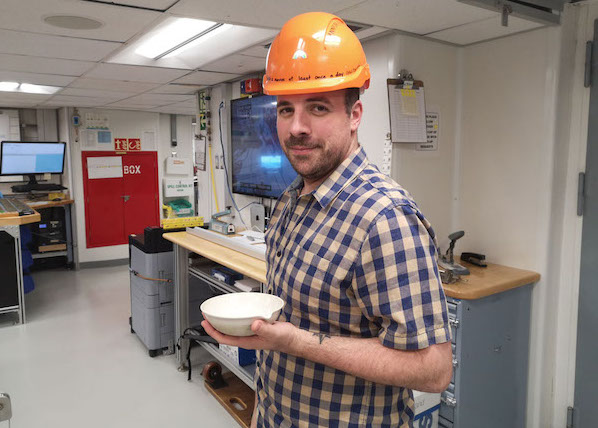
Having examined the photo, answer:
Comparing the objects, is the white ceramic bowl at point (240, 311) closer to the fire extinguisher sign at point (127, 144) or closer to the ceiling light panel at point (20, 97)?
the ceiling light panel at point (20, 97)

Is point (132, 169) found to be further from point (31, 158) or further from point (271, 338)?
point (271, 338)

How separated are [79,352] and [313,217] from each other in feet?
11.0

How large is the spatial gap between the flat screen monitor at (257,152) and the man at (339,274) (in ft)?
6.72

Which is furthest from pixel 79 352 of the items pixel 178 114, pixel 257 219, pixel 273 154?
pixel 178 114

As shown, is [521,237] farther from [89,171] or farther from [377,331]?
[89,171]

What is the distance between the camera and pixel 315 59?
38.0 inches

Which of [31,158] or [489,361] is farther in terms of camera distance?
[31,158]

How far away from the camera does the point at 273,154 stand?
10.8 ft

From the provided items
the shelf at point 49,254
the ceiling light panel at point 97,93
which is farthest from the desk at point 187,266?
the shelf at point 49,254

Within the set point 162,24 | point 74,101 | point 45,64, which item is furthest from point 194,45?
point 74,101

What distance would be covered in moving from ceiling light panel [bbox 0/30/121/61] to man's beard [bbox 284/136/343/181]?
207 cm

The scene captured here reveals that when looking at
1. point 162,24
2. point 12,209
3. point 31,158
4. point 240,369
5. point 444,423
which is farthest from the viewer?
point 31,158

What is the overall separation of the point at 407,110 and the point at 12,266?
365 cm

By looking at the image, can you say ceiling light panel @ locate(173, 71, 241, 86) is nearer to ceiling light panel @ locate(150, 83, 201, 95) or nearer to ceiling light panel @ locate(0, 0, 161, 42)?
ceiling light panel @ locate(150, 83, 201, 95)
